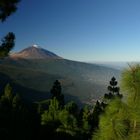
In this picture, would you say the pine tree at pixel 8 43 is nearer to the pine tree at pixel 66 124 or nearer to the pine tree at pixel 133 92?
the pine tree at pixel 133 92

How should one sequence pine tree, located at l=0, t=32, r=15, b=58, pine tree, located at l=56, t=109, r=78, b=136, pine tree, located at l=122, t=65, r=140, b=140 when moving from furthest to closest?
1. pine tree, located at l=56, t=109, r=78, b=136
2. pine tree, located at l=0, t=32, r=15, b=58
3. pine tree, located at l=122, t=65, r=140, b=140

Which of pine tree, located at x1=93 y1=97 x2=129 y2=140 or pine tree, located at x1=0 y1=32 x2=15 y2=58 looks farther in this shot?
pine tree, located at x1=0 y1=32 x2=15 y2=58

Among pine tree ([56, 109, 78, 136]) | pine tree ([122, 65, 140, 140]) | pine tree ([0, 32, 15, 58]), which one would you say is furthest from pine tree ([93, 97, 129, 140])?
pine tree ([56, 109, 78, 136])

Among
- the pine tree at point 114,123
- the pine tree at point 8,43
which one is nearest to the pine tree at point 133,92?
the pine tree at point 114,123

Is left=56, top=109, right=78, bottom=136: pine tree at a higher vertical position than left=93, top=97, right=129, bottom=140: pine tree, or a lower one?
lower

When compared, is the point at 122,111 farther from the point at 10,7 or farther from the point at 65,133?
the point at 65,133

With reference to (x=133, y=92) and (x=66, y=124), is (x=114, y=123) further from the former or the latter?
(x=66, y=124)

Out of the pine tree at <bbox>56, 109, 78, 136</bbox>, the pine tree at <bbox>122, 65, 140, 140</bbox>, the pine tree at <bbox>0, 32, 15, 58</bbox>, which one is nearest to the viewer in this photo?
the pine tree at <bbox>122, 65, 140, 140</bbox>

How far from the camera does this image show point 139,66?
22.2 ft

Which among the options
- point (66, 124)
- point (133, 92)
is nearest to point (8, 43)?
point (133, 92)

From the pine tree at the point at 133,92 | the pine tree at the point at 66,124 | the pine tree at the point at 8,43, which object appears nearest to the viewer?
the pine tree at the point at 133,92

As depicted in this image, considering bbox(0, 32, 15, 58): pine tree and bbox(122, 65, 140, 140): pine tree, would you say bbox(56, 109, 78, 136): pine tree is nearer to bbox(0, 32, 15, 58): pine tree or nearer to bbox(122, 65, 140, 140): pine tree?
bbox(0, 32, 15, 58): pine tree

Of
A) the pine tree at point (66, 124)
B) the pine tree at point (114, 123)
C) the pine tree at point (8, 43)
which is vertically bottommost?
the pine tree at point (66, 124)

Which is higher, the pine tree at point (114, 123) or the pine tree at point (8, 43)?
the pine tree at point (8, 43)
